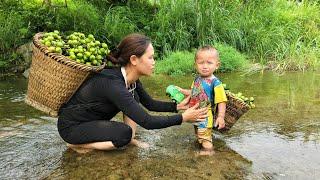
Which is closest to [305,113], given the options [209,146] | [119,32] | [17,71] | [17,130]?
[209,146]

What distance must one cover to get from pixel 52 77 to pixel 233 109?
160 centimetres

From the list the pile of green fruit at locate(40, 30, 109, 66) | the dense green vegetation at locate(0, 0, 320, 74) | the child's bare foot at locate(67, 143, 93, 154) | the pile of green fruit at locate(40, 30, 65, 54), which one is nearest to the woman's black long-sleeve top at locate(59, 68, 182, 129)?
the pile of green fruit at locate(40, 30, 109, 66)

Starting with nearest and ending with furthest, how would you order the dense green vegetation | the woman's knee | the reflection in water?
1. the reflection in water
2. the woman's knee
3. the dense green vegetation

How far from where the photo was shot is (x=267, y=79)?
7.80 m

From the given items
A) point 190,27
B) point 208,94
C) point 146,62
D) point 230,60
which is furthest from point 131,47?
point 190,27

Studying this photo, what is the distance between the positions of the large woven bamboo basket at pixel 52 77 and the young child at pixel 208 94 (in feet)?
2.84

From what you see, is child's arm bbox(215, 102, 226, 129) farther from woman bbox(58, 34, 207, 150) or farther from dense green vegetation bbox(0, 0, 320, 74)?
dense green vegetation bbox(0, 0, 320, 74)

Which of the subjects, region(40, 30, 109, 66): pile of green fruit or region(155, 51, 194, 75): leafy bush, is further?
region(155, 51, 194, 75): leafy bush

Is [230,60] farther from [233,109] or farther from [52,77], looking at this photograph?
[52,77]

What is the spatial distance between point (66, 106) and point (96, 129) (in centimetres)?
33

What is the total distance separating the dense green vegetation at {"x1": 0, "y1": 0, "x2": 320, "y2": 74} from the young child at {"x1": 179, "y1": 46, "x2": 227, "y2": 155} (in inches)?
186

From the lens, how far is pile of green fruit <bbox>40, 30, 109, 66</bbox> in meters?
3.53

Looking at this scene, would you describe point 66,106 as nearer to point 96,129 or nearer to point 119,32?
point 96,129

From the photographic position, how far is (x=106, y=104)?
3.70 metres
